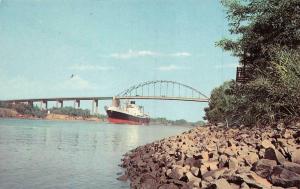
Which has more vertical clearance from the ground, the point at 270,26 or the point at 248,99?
the point at 270,26

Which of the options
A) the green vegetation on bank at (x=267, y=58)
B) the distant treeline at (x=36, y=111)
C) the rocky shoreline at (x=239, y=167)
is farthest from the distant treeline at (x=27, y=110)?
the rocky shoreline at (x=239, y=167)

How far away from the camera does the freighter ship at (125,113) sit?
136 m

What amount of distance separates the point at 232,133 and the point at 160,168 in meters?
4.17

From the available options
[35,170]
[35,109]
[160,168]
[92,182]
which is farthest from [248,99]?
[35,109]

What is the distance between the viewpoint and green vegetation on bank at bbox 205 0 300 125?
53.7 ft

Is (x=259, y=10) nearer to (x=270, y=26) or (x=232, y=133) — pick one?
(x=270, y=26)

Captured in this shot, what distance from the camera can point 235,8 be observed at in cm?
2012

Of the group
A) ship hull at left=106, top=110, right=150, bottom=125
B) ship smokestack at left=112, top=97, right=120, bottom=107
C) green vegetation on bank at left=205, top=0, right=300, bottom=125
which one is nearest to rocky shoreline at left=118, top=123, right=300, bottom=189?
green vegetation on bank at left=205, top=0, right=300, bottom=125

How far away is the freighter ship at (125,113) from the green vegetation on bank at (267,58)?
111758 millimetres

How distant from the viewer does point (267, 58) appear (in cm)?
1997

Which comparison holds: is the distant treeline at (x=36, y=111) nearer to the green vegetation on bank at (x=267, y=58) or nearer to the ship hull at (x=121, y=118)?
the ship hull at (x=121, y=118)

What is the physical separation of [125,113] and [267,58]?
120 metres

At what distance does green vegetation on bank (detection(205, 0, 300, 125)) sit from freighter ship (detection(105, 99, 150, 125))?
111758 millimetres

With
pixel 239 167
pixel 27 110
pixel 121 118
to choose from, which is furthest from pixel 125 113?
pixel 239 167
